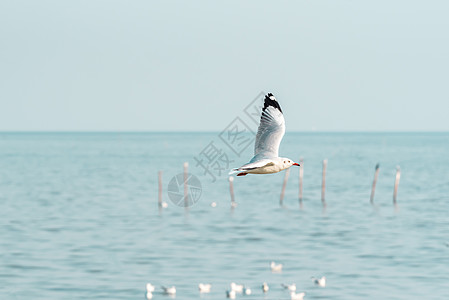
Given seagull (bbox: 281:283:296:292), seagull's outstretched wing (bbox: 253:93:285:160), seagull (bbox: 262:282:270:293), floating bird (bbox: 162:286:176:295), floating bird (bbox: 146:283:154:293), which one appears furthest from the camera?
seagull (bbox: 262:282:270:293)

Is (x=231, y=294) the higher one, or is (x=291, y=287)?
(x=291, y=287)

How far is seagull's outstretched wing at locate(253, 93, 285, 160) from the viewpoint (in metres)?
12.4

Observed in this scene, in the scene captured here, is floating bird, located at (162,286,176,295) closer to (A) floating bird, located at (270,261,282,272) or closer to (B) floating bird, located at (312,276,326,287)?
(A) floating bird, located at (270,261,282,272)

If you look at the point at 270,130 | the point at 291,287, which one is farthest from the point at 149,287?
the point at 270,130

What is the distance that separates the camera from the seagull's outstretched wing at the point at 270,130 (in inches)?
486

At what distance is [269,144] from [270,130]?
2.00ft

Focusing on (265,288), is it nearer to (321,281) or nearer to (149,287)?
(321,281)

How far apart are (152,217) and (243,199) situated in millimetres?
15760

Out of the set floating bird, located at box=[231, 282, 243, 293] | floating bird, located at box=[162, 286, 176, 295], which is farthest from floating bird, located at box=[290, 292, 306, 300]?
floating bird, located at box=[162, 286, 176, 295]

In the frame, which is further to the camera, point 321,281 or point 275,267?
point 275,267

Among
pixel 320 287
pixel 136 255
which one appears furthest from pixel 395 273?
pixel 136 255

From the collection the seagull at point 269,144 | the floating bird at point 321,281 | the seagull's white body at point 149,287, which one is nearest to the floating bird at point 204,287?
the seagull's white body at point 149,287

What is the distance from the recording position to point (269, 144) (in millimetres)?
12602

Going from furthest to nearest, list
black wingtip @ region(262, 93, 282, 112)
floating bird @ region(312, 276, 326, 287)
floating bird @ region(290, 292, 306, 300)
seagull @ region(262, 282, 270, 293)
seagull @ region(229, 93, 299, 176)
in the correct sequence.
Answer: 1. floating bird @ region(312, 276, 326, 287)
2. seagull @ region(262, 282, 270, 293)
3. floating bird @ region(290, 292, 306, 300)
4. black wingtip @ region(262, 93, 282, 112)
5. seagull @ region(229, 93, 299, 176)
